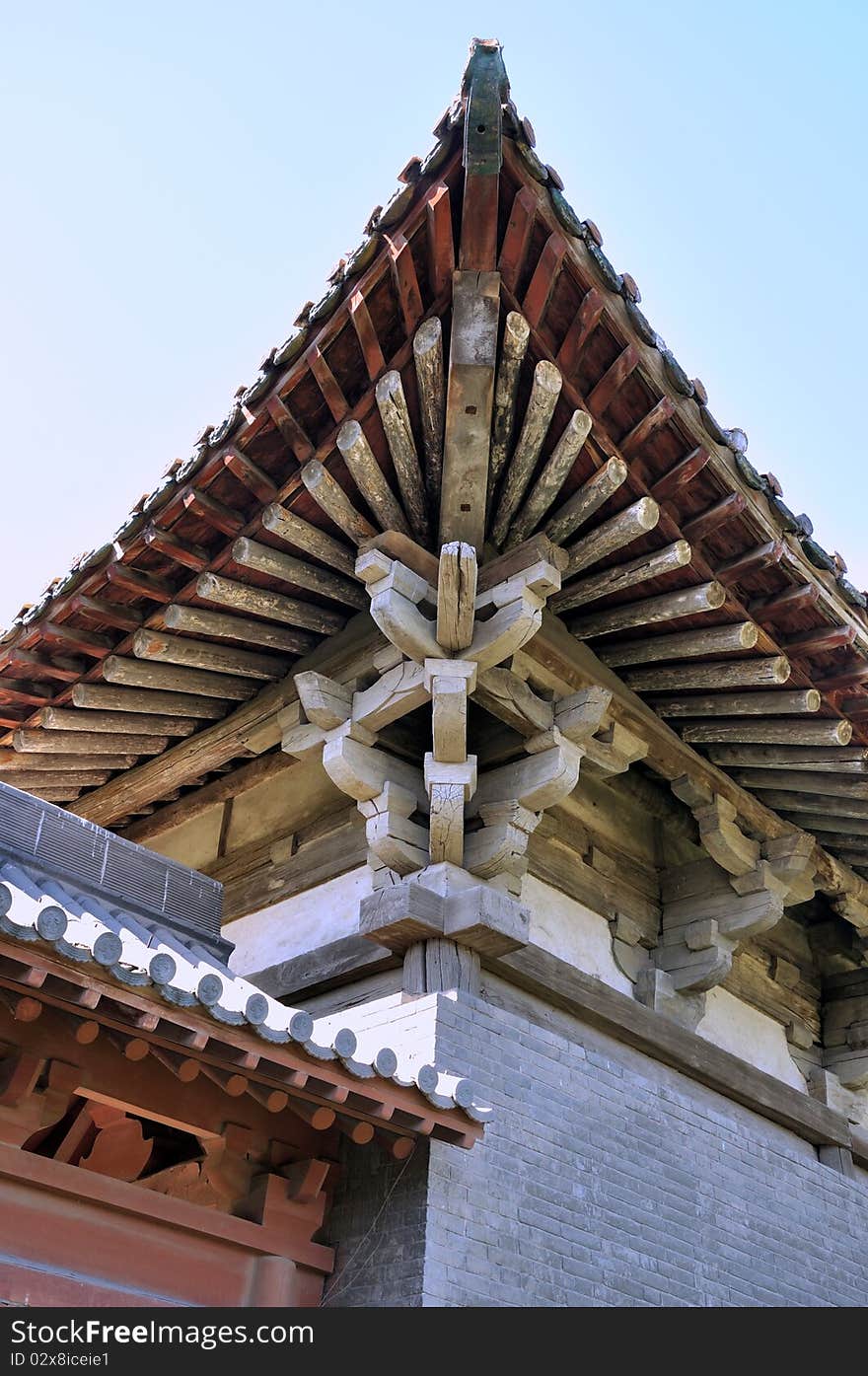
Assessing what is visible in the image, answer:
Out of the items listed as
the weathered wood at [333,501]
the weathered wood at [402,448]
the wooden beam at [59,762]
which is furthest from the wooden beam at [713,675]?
the wooden beam at [59,762]

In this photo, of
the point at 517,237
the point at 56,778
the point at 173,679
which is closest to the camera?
the point at 517,237

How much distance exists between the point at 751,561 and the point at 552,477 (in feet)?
3.04

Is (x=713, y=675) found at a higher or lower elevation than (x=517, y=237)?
lower

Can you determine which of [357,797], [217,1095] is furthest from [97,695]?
[217,1095]

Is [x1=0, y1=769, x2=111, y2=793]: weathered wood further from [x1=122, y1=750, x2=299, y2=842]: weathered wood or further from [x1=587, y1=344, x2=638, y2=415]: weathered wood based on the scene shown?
[x1=587, y1=344, x2=638, y2=415]: weathered wood

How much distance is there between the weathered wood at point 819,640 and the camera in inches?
237

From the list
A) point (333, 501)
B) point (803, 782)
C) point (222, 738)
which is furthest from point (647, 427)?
point (222, 738)

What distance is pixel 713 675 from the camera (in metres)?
6.35

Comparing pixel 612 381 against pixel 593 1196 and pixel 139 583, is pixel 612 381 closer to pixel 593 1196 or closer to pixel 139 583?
pixel 139 583

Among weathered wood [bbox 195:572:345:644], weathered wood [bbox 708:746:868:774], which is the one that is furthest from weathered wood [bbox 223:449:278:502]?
weathered wood [bbox 708:746:868:774]

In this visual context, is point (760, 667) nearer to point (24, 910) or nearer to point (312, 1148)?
point (312, 1148)

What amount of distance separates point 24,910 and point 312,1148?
62.9 inches

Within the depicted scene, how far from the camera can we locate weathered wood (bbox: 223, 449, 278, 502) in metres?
5.52

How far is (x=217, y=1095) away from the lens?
15.0ft
